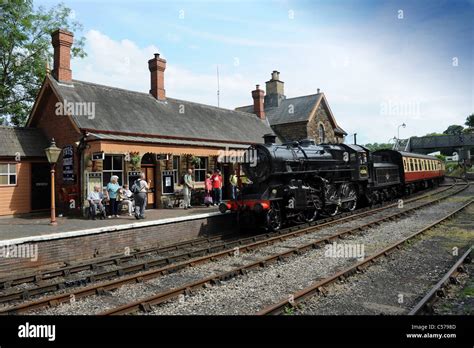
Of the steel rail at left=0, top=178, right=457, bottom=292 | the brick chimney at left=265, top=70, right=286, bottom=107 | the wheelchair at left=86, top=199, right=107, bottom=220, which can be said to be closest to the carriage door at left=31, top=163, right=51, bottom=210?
the wheelchair at left=86, top=199, right=107, bottom=220

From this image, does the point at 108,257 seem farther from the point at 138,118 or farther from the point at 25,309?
the point at 138,118

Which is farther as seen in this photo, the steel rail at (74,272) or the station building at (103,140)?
the station building at (103,140)

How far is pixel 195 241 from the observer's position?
A: 10.6 metres

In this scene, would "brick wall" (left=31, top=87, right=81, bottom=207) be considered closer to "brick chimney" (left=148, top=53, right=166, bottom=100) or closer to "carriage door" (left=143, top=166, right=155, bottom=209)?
Result: "carriage door" (left=143, top=166, right=155, bottom=209)

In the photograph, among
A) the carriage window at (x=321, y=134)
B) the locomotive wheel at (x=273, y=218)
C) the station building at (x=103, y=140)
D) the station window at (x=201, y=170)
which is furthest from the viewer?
the carriage window at (x=321, y=134)

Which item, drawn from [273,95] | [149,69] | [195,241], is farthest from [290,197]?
[273,95]

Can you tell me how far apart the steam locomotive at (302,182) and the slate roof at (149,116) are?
639cm

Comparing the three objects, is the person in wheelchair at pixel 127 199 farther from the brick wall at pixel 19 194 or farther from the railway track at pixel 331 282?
the railway track at pixel 331 282

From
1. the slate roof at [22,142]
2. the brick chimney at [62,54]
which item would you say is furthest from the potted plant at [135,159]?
the brick chimney at [62,54]

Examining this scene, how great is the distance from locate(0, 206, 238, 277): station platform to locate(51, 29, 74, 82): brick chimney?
311 inches

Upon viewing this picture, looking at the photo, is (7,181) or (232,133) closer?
(7,181)

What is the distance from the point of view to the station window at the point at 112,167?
49.4 feet

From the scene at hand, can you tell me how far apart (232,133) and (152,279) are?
15.6 metres

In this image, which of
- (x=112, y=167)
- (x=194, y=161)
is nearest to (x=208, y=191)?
(x=194, y=161)
